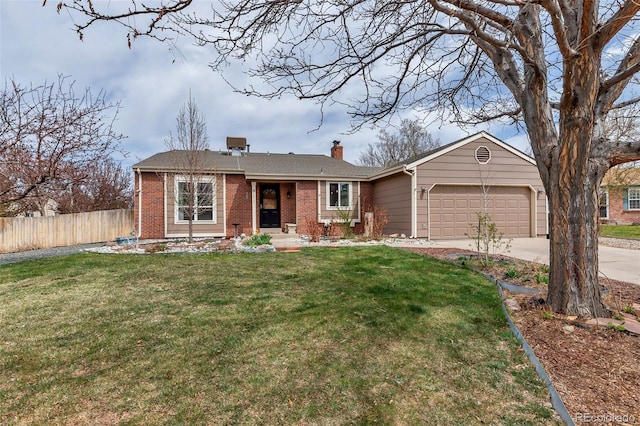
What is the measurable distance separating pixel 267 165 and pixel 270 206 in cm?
191

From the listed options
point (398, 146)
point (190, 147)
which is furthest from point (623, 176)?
point (190, 147)

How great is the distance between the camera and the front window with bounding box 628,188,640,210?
70.7ft

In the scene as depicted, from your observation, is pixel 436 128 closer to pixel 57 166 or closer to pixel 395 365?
pixel 395 365

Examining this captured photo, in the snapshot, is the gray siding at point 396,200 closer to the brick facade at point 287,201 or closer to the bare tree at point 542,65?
the brick facade at point 287,201

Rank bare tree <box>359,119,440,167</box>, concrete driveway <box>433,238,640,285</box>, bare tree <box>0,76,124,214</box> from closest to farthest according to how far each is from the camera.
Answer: bare tree <box>0,76,124,214</box>, concrete driveway <box>433,238,640,285</box>, bare tree <box>359,119,440,167</box>

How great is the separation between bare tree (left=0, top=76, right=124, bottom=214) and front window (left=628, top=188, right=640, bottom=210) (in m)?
28.9

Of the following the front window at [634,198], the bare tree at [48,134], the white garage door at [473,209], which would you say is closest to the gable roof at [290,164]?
the white garage door at [473,209]

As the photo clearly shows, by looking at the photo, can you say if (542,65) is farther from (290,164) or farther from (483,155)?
(290,164)

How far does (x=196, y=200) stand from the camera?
1177 centimetres

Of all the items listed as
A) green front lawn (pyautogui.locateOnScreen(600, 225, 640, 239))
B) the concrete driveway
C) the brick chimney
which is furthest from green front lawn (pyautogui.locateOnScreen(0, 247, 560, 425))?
the brick chimney

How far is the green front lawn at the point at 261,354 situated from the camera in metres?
2.14

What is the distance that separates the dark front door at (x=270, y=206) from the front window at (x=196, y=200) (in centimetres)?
229

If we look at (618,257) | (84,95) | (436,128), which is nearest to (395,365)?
(436,128)

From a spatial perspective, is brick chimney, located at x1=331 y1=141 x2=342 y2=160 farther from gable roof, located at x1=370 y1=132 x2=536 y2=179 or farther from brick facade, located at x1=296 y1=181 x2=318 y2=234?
gable roof, located at x1=370 y1=132 x2=536 y2=179
